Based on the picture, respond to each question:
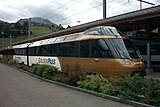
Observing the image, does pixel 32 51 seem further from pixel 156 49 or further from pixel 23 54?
pixel 156 49

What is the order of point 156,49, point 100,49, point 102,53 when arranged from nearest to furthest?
point 102,53 → point 100,49 → point 156,49

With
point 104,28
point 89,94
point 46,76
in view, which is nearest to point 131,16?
point 104,28

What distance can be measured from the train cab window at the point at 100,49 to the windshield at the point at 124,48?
0.45m

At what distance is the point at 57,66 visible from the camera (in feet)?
77.1

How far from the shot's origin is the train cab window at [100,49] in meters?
16.5

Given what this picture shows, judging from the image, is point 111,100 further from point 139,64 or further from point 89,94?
point 139,64

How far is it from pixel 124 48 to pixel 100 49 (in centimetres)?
146

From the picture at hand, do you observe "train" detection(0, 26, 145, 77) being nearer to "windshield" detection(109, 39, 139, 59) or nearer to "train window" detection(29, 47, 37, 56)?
"windshield" detection(109, 39, 139, 59)

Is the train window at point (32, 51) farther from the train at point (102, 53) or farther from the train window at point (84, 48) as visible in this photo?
the train window at point (84, 48)

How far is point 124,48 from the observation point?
16.5 meters

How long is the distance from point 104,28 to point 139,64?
3.41 metres

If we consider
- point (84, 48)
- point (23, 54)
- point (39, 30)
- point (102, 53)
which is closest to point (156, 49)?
point (84, 48)

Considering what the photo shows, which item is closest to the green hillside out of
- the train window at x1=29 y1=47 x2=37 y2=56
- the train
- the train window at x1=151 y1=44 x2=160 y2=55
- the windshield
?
the train window at x1=29 y1=47 x2=37 y2=56

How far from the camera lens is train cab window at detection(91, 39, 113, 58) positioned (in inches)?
651
